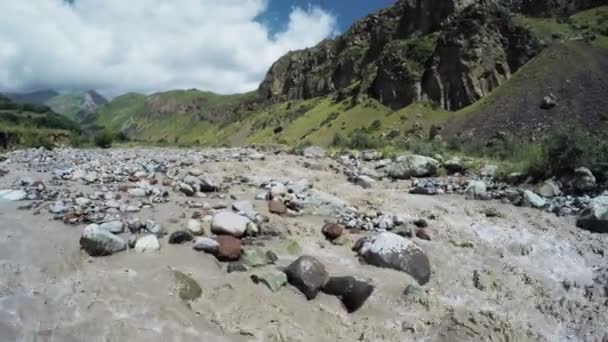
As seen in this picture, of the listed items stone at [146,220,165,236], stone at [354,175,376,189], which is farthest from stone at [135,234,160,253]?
stone at [354,175,376,189]

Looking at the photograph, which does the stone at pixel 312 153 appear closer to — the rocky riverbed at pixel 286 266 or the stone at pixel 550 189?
the rocky riverbed at pixel 286 266

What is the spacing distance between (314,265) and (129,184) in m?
7.71

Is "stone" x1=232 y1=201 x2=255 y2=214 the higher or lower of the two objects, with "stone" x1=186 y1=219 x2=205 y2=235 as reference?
higher

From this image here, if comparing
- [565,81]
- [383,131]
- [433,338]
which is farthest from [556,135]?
[383,131]

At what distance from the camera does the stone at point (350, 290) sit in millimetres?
6930

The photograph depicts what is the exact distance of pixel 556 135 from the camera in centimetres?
1491

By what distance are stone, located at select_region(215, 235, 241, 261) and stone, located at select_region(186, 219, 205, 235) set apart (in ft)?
2.31

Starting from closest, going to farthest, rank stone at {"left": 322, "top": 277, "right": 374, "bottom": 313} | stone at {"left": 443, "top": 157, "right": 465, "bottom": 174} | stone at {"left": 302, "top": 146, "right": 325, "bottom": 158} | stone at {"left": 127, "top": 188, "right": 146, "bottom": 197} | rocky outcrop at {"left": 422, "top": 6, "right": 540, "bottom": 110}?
stone at {"left": 322, "top": 277, "right": 374, "bottom": 313} → stone at {"left": 127, "top": 188, "right": 146, "bottom": 197} → stone at {"left": 443, "top": 157, "right": 465, "bottom": 174} → stone at {"left": 302, "top": 146, "right": 325, "bottom": 158} → rocky outcrop at {"left": 422, "top": 6, "right": 540, "bottom": 110}

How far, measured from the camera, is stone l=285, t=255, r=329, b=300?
709 centimetres

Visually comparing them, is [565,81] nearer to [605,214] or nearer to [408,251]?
[605,214]

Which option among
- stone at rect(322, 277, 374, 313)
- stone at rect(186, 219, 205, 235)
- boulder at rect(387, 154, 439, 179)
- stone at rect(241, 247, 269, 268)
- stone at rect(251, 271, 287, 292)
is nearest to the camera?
stone at rect(322, 277, 374, 313)

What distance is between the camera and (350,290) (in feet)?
23.3

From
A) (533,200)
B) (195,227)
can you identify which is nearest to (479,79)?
(533,200)

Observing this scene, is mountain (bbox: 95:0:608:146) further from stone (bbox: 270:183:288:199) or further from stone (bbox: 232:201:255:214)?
stone (bbox: 232:201:255:214)
